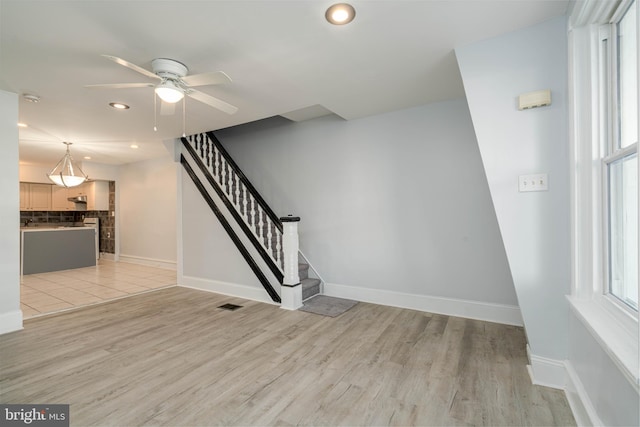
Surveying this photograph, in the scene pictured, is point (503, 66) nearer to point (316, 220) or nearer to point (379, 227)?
point (379, 227)

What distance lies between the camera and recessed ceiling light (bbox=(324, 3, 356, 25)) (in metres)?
1.73

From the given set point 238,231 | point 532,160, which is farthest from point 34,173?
point 532,160

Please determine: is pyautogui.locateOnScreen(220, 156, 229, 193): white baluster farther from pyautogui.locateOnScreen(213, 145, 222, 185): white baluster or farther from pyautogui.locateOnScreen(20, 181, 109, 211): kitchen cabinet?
pyautogui.locateOnScreen(20, 181, 109, 211): kitchen cabinet

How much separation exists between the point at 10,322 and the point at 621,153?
4.98 metres

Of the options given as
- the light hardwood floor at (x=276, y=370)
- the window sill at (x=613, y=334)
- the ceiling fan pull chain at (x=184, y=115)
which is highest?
the ceiling fan pull chain at (x=184, y=115)

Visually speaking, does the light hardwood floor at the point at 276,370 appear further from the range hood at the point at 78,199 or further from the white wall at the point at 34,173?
the range hood at the point at 78,199

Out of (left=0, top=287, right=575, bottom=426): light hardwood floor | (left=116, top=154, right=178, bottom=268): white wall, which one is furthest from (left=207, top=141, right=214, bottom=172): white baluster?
(left=0, top=287, right=575, bottom=426): light hardwood floor

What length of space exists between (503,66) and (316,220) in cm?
282

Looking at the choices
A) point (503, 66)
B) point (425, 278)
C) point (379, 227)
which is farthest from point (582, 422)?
point (379, 227)

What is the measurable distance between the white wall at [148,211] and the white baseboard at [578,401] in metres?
6.44

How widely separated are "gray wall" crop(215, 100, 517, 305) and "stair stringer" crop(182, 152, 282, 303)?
0.73m

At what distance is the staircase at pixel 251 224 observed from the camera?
3.68 metres

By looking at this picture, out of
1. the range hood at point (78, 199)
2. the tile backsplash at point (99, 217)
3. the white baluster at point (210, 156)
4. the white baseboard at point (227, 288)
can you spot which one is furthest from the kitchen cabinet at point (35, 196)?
the white baluster at point (210, 156)

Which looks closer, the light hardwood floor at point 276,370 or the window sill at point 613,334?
the window sill at point 613,334
